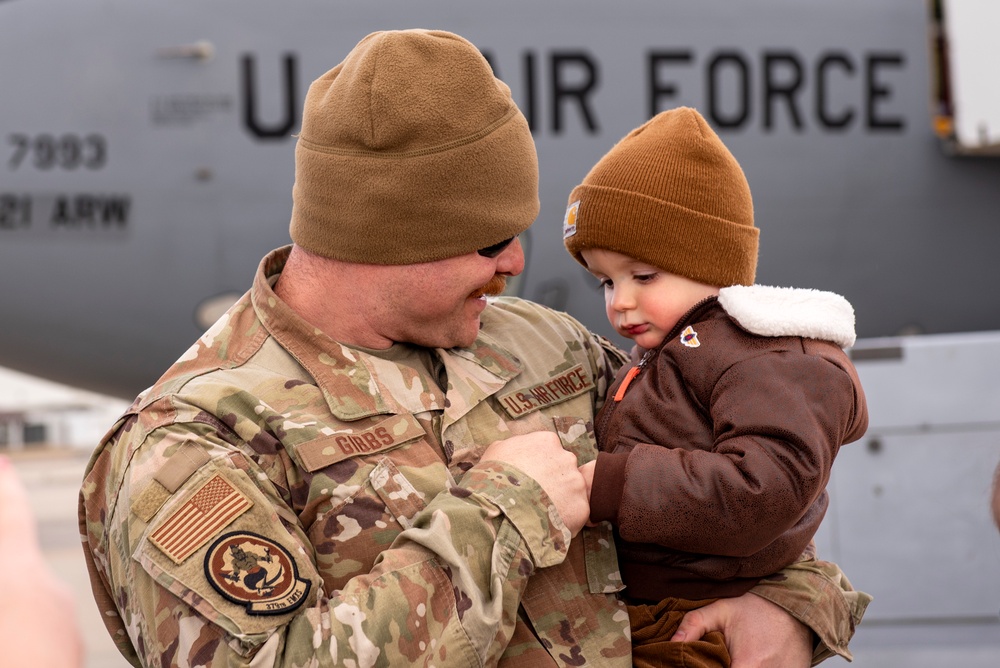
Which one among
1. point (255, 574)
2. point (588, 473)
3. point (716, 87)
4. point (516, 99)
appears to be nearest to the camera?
point (255, 574)

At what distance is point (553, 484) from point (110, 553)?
759mm

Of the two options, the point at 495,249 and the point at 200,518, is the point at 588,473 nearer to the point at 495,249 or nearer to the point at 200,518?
the point at 495,249

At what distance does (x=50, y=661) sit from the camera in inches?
30.8

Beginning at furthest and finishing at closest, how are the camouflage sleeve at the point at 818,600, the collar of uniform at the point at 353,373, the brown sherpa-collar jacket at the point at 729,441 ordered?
the camouflage sleeve at the point at 818,600
the collar of uniform at the point at 353,373
the brown sherpa-collar jacket at the point at 729,441

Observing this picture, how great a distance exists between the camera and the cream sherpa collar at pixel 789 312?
2133mm

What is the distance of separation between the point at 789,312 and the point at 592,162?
342 cm

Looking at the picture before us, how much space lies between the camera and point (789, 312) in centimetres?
215

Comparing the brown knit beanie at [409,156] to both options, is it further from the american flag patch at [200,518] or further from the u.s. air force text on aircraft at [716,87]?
the u.s. air force text on aircraft at [716,87]

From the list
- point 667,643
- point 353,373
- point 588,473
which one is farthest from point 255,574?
point 667,643

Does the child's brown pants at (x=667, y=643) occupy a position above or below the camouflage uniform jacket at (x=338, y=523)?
below

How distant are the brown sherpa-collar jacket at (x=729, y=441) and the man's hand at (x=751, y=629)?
0.04 metres

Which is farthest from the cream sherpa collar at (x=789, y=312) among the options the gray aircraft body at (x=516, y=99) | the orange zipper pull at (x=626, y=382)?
the gray aircraft body at (x=516, y=99)

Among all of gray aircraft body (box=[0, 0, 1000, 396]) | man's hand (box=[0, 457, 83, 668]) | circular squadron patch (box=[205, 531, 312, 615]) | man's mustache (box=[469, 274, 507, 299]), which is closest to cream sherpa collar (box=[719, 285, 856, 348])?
man's mustache (box=[469, 274, 507, 299])

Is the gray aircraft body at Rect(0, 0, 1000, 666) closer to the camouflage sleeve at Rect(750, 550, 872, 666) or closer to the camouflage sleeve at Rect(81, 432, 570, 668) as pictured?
the camouflage sleeve at Rect(750, 550, 872, 666)
